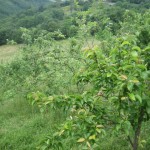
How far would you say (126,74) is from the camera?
13.6 feet

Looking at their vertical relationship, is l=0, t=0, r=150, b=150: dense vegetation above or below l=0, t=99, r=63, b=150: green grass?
above

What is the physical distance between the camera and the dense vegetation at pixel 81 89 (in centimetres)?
424

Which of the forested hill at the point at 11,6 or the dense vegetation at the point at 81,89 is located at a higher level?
the dense vegetation at the point at 81,89

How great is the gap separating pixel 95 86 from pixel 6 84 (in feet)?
31.5

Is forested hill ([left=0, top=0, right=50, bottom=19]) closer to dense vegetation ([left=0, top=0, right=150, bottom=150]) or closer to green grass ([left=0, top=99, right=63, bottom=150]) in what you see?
dense vegetation ([left=0, top=0, right=150, bottom=150])

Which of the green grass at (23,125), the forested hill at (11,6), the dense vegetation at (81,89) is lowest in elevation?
the forested hill at (11,6)

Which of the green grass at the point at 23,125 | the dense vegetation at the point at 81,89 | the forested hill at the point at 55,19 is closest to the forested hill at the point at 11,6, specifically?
the forested hill at the point at 55,19

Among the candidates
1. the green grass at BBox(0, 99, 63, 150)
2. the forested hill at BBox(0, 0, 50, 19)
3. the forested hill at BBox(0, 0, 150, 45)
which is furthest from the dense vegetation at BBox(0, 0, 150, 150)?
the forested hill at BBox(0, 0, 50, 19)

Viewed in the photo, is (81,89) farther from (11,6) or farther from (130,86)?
(11,6)

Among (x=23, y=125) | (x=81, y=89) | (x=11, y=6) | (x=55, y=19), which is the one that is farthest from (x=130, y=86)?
(x=11, y=6)

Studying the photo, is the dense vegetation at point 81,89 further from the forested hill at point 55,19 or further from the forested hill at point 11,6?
the forested hill at point 11,6

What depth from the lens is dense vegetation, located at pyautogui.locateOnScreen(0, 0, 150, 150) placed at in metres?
4.24

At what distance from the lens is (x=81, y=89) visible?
41.0 ft

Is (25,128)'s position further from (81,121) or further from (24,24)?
(24,24)
